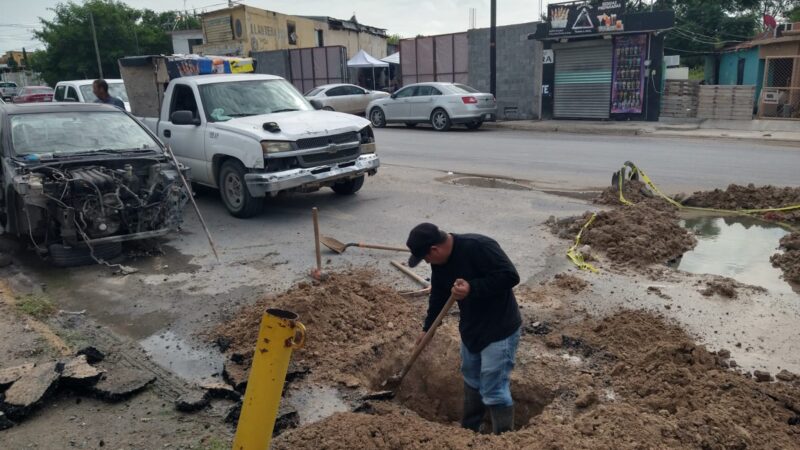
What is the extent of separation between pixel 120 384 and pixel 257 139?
451cm

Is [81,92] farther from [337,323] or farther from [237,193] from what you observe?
[337,323]

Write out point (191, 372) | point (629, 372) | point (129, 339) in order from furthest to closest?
point (129, 339) → point (191, 372) → point (629, 372)

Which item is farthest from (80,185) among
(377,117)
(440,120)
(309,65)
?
(309,65)

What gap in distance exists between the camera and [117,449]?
3.58m

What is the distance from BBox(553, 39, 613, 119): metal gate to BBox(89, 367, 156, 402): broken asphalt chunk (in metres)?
20.1

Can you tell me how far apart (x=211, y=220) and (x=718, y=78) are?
2946cm

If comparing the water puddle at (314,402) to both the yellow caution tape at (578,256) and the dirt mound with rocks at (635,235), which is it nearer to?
the yellow caution tape at (578,256)

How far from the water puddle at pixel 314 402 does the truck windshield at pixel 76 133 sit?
481cm

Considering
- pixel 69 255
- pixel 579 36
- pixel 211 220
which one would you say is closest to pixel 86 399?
pixel 69 255

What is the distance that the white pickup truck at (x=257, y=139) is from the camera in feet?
27.1

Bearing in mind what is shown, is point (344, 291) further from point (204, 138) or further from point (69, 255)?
point (204, 138)

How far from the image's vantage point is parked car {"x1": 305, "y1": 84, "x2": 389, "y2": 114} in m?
24.4

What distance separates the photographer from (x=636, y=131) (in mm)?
18734

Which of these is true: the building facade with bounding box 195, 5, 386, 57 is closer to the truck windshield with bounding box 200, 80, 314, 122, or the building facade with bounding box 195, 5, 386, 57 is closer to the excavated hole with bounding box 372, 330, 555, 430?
the truck windshield with bounding box 200, 80, 314, 122
